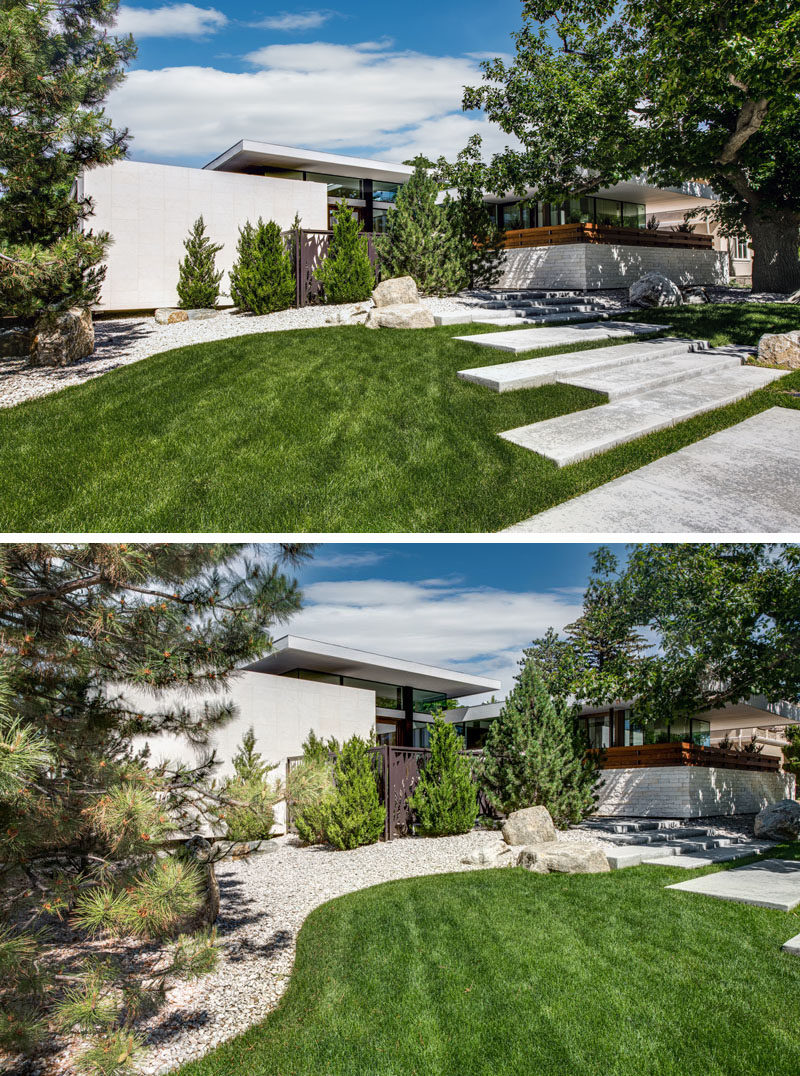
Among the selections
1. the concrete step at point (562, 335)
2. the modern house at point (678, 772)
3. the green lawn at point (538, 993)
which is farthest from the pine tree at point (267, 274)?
the green lawn at point (538, 993)

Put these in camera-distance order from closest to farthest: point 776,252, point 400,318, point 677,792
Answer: point 400,318 < point 677,792 < point 776,252

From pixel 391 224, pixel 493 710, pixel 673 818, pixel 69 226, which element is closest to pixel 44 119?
pixel 69 226

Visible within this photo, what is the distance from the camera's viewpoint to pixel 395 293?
13867 millimetres

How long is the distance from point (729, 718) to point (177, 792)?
830 inches

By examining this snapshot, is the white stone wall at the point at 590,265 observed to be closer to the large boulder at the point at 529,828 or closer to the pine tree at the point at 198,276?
the pine tree at the point at 198,276

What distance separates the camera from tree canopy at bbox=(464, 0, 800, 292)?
1140 centimetres

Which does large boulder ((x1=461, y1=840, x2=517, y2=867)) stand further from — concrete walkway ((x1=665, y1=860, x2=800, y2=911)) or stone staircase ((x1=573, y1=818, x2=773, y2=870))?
concrete walkway ((x1=665, y1=860, x2=800, y2=911))

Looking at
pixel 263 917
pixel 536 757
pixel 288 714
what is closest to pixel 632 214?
pixel 288 714

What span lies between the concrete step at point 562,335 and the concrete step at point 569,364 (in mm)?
354

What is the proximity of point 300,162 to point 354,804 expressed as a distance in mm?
18577

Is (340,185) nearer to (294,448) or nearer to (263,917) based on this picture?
(294,448)

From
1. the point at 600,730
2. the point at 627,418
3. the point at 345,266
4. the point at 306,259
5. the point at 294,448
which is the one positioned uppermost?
the point at 306,259

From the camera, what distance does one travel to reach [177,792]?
189 inches

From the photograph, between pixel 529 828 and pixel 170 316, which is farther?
pixel 170 316
